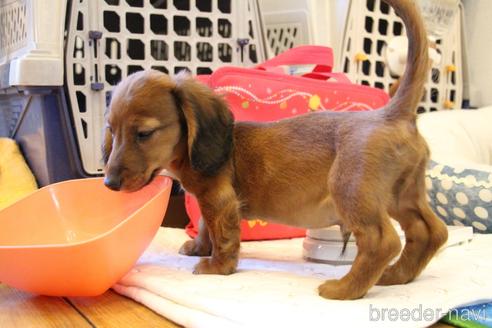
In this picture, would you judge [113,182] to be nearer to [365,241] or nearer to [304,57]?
[365,241]

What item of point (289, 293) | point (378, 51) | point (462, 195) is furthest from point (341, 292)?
point (378, 51)

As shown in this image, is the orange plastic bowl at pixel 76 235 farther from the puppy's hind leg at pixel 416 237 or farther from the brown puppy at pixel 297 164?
the puppy's hind leg at pixel 416 237

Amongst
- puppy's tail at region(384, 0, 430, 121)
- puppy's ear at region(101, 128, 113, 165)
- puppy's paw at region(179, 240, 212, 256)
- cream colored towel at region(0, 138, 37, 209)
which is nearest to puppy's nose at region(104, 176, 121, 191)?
puppy's ear at region(101, 128, 113, 165)

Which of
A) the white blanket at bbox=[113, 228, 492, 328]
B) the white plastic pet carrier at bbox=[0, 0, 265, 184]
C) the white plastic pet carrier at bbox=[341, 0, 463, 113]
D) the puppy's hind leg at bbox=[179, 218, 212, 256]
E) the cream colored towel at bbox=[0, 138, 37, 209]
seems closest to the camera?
the white blanket at bbox=[113, 228, 492, 328]

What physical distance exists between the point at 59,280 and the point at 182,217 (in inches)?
34.1

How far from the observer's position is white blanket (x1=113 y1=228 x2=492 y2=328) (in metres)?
0.87

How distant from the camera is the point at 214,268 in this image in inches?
46.4

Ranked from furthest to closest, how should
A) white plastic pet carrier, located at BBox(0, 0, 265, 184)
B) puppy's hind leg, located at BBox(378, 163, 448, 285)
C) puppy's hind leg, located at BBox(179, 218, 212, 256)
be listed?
white plastic pet carrier, located at BBox(0, 0, 265, 184) → puppy's hind leg, located at BBox(179, 218, 212, 256) → puppy's hind leg, located at BBox(378, 163, 448, 285)

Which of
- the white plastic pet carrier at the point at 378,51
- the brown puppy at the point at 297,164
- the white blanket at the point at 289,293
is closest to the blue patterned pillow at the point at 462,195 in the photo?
the white blanket at the point at 289,293

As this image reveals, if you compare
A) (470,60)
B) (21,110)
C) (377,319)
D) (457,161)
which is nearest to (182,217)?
(21,110)

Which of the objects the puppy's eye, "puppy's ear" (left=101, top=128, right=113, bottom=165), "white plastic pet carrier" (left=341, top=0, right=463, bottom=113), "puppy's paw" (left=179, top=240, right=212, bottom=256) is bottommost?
"puppy's paw" (left=179, top=240, right=212, bottom=256)

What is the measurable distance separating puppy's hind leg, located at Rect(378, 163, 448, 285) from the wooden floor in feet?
1.59

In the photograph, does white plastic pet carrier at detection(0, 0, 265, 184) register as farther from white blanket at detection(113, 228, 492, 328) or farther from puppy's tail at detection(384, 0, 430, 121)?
puppy's tail at detection(384, 0, 430, 121)

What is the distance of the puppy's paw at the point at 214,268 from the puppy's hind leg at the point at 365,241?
0.86ft
